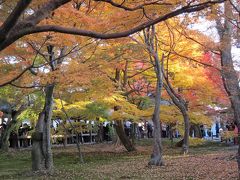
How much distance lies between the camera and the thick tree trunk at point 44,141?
44.9ft

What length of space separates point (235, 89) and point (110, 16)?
4.56m

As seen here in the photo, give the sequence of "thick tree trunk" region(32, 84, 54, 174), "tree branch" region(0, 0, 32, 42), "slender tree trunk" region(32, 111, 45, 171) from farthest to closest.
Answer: "slender tree trunk" region(32, 111, 45, 171)
"thick tree trunk" region(32, 84, 54, 174)
"tree branch" region(0, 0, 32, 42)

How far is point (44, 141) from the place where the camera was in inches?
544

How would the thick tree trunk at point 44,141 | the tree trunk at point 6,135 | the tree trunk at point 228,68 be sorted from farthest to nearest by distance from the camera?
the tree trunk at point 6,135
the thick tree trunk at point 44,141
the tree trunk at point 228,68

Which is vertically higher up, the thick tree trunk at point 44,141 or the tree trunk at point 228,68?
the tree trunk at point 228,68

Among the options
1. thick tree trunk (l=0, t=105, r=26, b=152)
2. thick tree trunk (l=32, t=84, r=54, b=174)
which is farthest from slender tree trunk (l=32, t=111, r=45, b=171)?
thick tree trunk (l=0, t=105, r=26, b=152)

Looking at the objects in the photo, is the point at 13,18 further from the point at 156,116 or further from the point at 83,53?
the point at 83,53

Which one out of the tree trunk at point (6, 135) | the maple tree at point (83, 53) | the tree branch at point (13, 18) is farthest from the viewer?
the tree trunk at point (6, 135)

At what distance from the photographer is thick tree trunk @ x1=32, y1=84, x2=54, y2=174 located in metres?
13.7

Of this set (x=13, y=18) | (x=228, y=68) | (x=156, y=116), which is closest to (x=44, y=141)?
(x=156, y=116)

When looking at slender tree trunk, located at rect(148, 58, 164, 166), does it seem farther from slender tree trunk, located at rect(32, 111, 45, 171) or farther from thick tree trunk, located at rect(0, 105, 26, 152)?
thick tree trunk, located at rect(0, 105, 26, 152)

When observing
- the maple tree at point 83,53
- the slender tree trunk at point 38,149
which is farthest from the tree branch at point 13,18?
the slender tree trunk at point 38,149

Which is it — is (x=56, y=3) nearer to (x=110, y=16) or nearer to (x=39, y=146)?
(x=110, y=16)

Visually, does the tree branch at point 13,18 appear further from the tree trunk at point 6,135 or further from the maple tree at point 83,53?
the tree trunk at point 6,135
